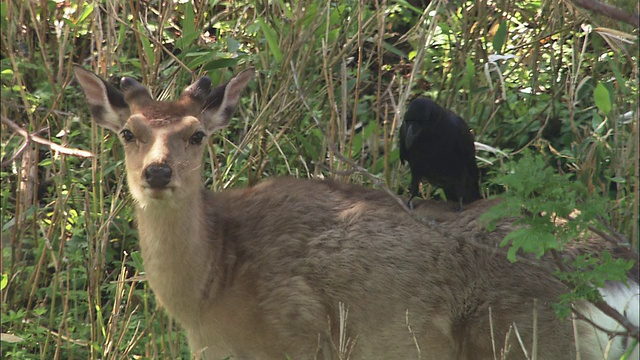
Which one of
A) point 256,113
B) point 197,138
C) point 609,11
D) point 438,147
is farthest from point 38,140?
point 256,113

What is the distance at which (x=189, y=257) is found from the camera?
5.52m

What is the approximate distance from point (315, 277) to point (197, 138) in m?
1.05

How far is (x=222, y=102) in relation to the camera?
19.3 ft

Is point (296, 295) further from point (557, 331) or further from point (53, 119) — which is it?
point (53, 119)

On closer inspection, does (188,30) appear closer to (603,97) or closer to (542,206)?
(603,97)

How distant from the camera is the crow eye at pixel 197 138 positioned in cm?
551

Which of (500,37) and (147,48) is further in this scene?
(500,37)

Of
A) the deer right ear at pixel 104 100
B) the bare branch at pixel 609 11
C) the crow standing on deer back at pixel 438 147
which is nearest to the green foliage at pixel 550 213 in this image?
the bare branch at pixel 609 11

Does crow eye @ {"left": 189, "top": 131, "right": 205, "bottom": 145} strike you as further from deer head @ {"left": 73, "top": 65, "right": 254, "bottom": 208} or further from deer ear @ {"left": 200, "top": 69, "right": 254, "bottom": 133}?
deer ear @ {"left": 200, "top": 69, "right": 254, "bottom": 133}

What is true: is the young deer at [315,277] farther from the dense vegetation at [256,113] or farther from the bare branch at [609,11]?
the bare branch at [609,11]

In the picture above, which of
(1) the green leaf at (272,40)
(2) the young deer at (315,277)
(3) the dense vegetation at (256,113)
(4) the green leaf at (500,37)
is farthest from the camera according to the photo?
(4) the green leaf at (500,37)

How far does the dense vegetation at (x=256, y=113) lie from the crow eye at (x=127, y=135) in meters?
0.71

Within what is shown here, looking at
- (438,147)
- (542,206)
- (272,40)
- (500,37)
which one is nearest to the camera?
(542,206)

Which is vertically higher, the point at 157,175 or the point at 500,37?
the point at 500,37
